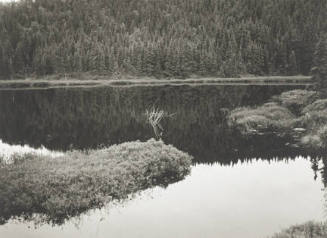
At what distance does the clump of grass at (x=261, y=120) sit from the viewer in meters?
42.4

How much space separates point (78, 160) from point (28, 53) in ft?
507

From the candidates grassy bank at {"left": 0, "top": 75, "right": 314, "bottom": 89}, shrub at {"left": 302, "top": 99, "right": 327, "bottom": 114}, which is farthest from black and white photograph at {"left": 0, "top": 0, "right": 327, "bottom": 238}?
grassy bank at {"left": 0, "top": 75, "right": 314, "bottom": 89}

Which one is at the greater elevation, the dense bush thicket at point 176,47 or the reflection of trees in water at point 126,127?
the dense bush thicket at point 176,47

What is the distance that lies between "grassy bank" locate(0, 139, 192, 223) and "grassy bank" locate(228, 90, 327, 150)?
429 inches

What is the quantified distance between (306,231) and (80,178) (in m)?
10.4

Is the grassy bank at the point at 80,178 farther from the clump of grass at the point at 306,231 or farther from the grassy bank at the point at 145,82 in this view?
the grassy bank at the point at 145,82

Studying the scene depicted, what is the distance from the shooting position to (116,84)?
131375 millimetres

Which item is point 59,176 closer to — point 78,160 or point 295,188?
point 78,160

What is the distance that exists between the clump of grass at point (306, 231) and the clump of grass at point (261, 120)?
2391 centimetres

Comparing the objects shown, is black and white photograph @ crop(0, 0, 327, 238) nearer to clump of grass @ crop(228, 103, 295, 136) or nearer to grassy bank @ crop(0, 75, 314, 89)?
clump of grass @ crop(228, 103, 295, 136)

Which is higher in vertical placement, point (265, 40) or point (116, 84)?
point (265, 40)

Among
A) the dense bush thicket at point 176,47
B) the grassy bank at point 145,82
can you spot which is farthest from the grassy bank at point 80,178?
the dense bush thicket at point 176,47

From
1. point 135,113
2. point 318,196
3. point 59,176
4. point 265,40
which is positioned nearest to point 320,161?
point 318,196

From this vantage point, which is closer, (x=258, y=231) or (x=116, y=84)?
(x=258, y=231)
